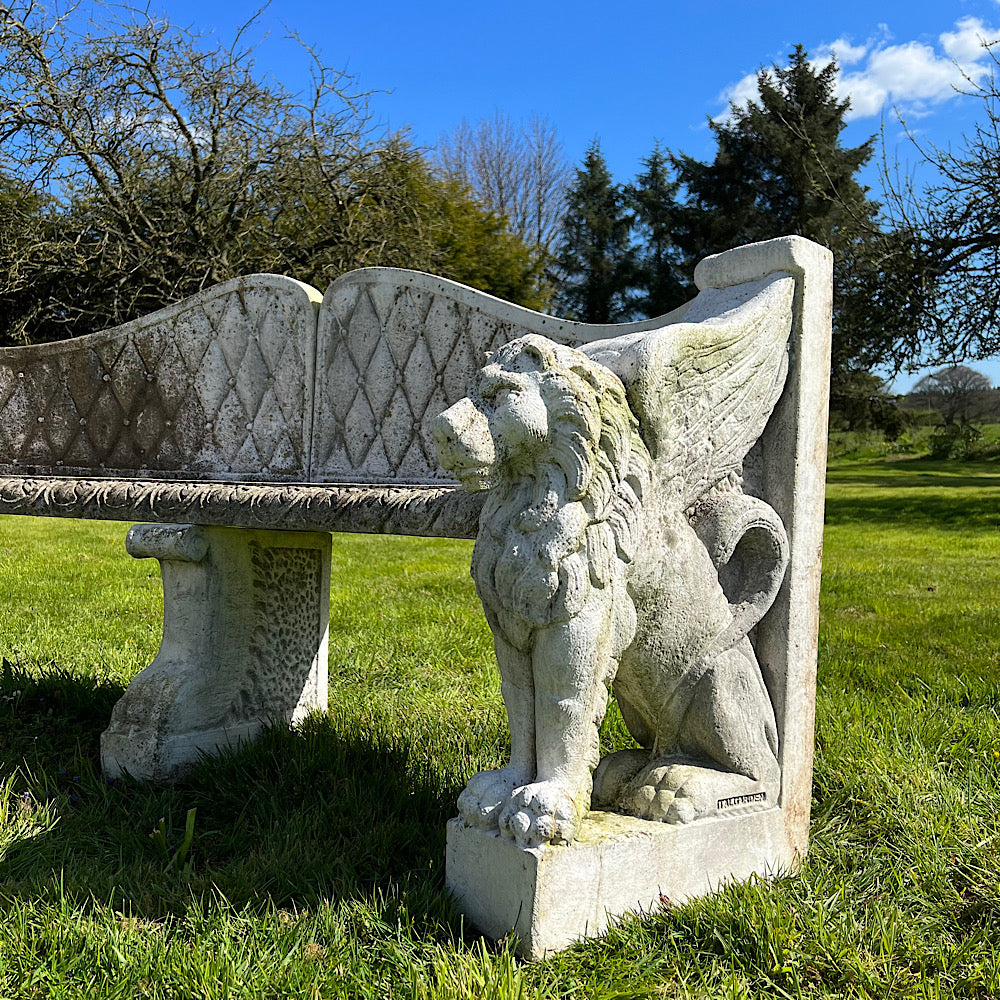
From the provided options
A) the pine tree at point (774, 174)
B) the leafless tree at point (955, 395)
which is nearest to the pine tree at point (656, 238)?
the pine tree at point (774, 174)

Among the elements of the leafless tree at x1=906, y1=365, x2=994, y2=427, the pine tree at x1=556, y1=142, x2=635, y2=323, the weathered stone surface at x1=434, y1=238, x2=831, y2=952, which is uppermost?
the pine tree at x1=556, y1=142, x2=635, y2=323

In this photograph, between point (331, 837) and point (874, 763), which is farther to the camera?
point (874, 763)

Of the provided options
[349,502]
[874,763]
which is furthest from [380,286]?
[874,763]

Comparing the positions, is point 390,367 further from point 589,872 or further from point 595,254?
point 595,254

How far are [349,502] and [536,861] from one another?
1.04 meters

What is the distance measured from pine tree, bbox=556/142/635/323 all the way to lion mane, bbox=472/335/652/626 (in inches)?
949

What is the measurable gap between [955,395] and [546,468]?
32398 millimetres

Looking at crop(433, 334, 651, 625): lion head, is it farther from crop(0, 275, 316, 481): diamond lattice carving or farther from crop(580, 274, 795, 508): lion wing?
crop(0, 275, 316, 481): diamond lattice carving

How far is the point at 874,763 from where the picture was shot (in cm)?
286

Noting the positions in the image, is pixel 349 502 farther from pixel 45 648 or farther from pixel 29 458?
pixel 45 648

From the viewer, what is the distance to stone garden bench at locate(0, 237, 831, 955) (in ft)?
6.64

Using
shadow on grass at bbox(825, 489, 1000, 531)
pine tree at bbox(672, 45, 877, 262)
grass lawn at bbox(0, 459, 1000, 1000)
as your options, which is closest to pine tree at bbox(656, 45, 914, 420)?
pine tree at bbox(672, 45, 877, 262)

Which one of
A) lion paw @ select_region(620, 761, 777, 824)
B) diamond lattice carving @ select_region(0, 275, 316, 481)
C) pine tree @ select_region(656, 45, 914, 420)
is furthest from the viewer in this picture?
pine tree @ select_region(656, 45, 914, 420)

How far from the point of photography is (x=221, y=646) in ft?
11.0
